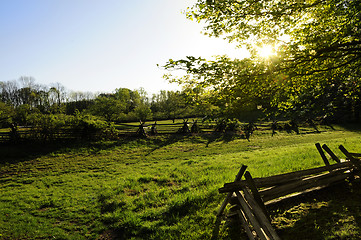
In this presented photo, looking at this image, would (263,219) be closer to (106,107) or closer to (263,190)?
(263,190)

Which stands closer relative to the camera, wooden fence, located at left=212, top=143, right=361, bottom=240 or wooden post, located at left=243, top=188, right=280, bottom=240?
wooden post, located at left=243, top=188, right=280, bottom=240

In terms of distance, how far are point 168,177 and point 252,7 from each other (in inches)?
359

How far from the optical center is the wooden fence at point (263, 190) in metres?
4.47

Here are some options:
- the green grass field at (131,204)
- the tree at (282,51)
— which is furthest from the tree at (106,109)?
the tree at (282,51)

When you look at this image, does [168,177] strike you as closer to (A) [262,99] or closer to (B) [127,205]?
(B) [127,205]

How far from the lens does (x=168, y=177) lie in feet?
35.0

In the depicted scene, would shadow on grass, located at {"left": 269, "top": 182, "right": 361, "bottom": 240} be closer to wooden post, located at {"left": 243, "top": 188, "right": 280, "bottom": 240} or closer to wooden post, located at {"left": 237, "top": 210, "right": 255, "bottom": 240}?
wooden post, located at {"left": 237, "top": 210, "right": 255, "bottom": 240}

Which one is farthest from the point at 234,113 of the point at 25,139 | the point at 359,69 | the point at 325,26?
the point at 25,139

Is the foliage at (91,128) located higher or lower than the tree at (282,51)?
lower

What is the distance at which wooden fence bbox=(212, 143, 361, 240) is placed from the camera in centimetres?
447

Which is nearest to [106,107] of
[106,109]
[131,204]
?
[106,109]

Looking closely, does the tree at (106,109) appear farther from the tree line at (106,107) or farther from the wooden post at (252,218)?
the wooden post at (252,218)

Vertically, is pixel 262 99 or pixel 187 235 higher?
pixel 262 99

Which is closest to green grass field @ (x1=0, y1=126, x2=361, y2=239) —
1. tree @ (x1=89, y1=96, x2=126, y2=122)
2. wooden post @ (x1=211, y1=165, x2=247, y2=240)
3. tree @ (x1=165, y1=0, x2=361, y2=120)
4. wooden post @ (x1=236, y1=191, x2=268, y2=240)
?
wooden post @ (x1=211, y1=165, x2=247, y2=240)
